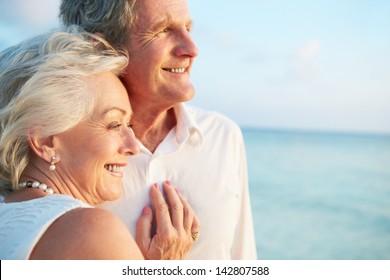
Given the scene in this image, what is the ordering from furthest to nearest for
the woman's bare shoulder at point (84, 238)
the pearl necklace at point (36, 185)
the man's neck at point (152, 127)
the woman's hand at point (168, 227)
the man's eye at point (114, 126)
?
the man's neck at point (152, 127) < the woman's hand at point (168, 227) < the man's eye at point (114, 126) < the pearl necklace at point (36, 185) < the woman's bare shoulder at point (84, 238)

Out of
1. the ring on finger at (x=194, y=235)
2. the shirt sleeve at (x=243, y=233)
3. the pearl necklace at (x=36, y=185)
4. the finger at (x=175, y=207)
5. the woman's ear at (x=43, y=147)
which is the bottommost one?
the shirt sleeve at (x=243, y=233)

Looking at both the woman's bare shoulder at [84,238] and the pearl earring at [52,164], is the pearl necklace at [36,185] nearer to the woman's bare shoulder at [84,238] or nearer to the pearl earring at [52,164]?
the pearl earring at [52,164]

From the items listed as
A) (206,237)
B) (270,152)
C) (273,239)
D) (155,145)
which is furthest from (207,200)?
(270,152)

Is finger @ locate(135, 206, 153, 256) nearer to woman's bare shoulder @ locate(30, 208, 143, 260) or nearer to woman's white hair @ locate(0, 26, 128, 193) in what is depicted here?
woman's white hair @ locate(0, 26, 128, 193)

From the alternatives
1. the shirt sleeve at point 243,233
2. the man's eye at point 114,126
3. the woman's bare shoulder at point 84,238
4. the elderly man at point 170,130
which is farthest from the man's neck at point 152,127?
the woman's bare shoulder at point 84,238

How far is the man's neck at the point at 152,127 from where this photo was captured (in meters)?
2.73

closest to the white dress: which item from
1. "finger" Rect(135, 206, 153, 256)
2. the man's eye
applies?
the man's eye

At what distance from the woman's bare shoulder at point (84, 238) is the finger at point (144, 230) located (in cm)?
70

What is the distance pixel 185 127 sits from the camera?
9.09 feet

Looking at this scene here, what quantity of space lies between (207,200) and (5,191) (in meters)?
0.89

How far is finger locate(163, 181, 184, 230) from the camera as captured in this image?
2.55m

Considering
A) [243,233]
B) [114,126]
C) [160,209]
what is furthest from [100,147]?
[243,233]

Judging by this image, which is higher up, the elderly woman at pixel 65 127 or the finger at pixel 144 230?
the elderly woman at pixel 65 127
